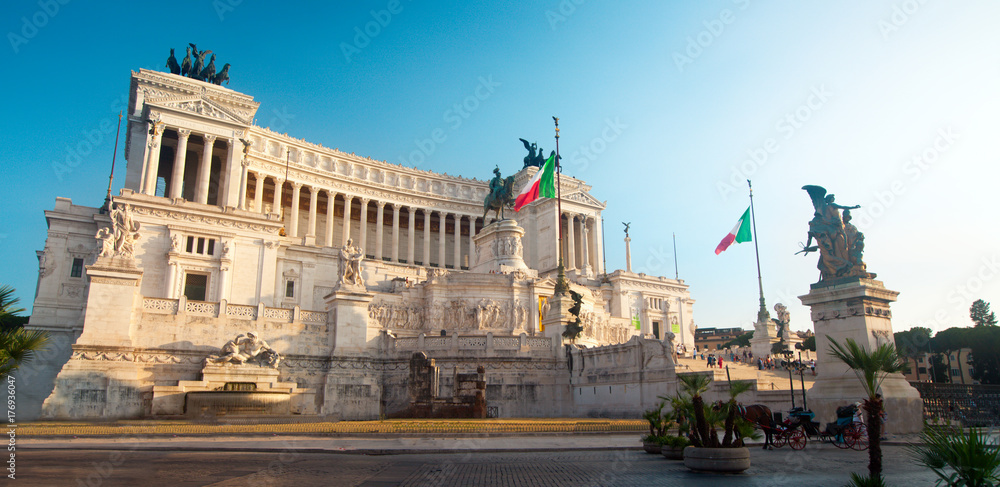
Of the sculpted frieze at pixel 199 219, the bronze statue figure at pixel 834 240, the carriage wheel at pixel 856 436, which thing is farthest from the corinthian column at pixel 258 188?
the carriage wheel at pixel 856 436

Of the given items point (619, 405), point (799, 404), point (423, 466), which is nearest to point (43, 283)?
point (619, 405)

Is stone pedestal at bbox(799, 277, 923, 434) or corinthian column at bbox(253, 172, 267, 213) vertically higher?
corinthian column at bbox(253, 172, 267, 213)

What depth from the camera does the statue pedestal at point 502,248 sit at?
58094 millimetres

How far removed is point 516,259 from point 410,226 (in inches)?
1189

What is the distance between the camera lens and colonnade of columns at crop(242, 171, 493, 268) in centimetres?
7556

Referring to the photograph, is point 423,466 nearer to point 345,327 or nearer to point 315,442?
point 315,442

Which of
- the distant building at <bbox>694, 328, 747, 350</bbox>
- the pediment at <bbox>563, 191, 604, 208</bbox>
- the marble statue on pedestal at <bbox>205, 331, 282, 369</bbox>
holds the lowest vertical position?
the marble statue on pedestal at <bbox>205, 331, 282, 369</bbox>

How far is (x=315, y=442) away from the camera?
1869 centimetres

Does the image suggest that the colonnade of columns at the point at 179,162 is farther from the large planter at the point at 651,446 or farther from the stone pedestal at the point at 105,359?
the large planter at the point at 651,446

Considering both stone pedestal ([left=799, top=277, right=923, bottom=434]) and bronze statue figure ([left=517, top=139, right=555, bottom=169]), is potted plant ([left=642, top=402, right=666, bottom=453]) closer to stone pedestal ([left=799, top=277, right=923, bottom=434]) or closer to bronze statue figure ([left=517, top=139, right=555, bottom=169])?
stone pedestal ([left=799, top=277, right=923, bottom=434])

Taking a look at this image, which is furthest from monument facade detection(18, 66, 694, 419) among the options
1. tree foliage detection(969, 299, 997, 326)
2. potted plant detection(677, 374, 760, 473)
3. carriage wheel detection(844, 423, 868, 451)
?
tree foliage detection(969, 299, 997, 326)

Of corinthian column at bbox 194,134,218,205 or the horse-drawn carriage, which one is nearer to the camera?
the horse-drawn carriage

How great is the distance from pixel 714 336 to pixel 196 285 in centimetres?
14010

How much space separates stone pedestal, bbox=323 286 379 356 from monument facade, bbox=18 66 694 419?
4.2 inches
